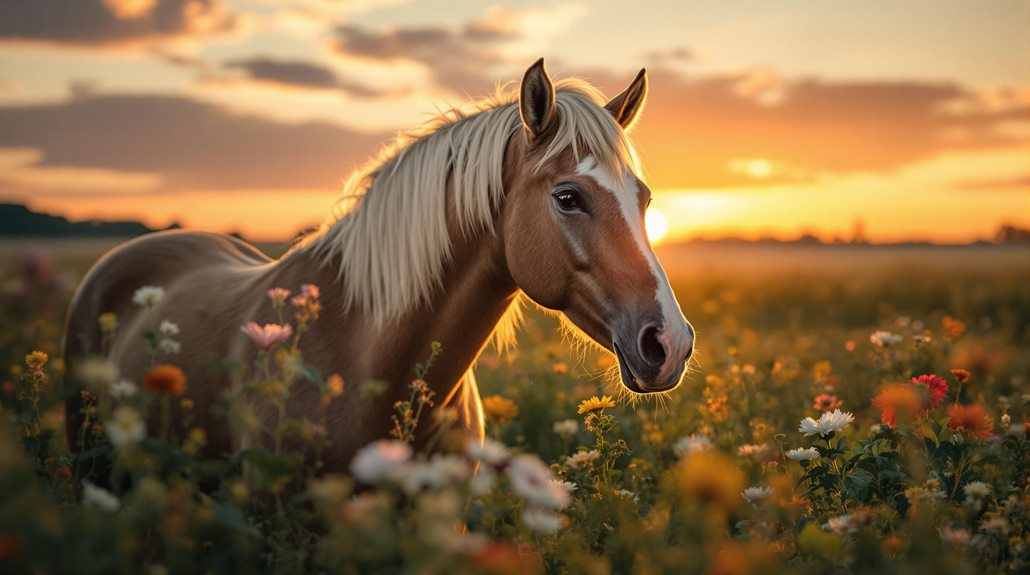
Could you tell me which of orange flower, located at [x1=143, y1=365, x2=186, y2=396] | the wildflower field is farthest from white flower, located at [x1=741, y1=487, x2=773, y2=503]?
orange flower, located at [x1=143, y1=365, x2=186, y2=396]

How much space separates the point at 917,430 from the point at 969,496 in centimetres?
88

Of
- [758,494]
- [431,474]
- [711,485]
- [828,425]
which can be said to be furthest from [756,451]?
[431,474]

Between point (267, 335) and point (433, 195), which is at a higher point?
point (433, 195)

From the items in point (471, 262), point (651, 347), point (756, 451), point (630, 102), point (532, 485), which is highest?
point (630, 102)

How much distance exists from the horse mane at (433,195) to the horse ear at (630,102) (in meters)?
0.15

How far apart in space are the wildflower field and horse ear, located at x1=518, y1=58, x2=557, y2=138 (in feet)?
3.32

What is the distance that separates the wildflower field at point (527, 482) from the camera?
1403 millimetres

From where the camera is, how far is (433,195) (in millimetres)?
2912

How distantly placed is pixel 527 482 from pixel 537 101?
1.74 metres

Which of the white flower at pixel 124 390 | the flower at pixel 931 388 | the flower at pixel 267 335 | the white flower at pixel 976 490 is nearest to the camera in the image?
the white flower at pixel 124 390

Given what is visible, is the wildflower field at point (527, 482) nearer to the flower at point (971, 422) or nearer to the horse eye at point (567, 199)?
the flower at point (971, 422)

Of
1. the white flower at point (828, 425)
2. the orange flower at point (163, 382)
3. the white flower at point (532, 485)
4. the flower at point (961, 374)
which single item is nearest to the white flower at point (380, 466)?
the white flower at point (532, 485)

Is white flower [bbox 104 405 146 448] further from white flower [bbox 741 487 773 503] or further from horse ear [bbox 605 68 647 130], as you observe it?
horse ear [bbox 605 68 647 130]

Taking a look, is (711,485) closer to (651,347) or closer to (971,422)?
(651,347)
